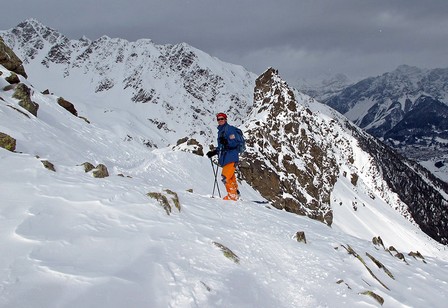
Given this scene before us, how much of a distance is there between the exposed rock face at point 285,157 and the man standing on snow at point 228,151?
37.3m

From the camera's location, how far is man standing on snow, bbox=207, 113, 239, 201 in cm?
1430

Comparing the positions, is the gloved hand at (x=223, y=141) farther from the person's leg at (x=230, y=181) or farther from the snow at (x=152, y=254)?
the snow at (x=152, y=254)

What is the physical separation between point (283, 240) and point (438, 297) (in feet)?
14.5

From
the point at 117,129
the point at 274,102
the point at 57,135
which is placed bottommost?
the point at 117,129

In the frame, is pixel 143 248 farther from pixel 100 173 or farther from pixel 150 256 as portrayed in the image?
pixel 100 173

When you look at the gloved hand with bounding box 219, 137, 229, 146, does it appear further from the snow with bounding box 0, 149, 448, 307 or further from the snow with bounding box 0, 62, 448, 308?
the snow with bounding box 0, 149, 448, 307

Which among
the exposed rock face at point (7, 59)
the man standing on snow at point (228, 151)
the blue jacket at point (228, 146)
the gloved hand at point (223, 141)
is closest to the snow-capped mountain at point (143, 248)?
the man standing on snow at point (228, 151)

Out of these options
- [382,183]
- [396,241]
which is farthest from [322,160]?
[382,183]

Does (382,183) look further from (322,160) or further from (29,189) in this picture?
(29,189)

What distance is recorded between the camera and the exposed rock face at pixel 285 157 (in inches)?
2215

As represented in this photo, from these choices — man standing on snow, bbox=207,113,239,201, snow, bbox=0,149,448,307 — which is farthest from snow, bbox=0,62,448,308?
man standing on snow, bbox=207,113,239,201

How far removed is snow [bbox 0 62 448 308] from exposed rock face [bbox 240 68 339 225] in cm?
4062

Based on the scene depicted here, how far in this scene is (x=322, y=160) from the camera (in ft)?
283

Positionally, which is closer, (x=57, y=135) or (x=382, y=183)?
(x=57, y=135)
